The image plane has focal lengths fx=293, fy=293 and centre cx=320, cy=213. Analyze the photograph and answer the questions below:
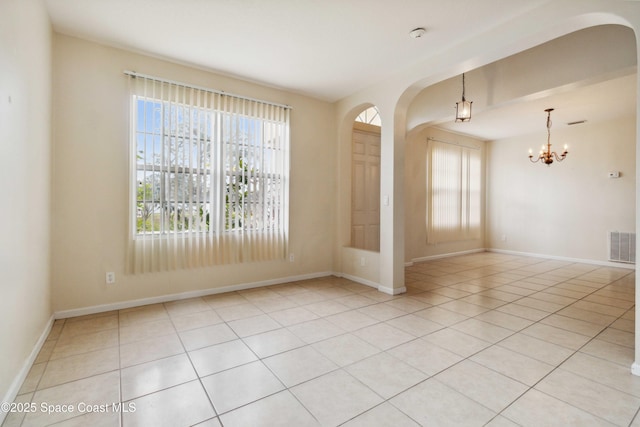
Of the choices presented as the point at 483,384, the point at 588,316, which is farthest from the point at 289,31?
the point at 588,316

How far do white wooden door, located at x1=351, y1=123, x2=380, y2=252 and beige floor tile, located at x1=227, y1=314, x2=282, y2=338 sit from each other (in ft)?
8.59

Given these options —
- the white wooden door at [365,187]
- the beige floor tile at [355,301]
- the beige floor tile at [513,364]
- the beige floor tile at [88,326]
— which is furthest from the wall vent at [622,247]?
the beige floor tile at [88,326]

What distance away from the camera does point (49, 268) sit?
9.41 feet

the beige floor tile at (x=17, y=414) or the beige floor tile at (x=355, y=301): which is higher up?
the beige floor tile at (x=355, y=301)

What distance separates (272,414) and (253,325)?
4.34 feet

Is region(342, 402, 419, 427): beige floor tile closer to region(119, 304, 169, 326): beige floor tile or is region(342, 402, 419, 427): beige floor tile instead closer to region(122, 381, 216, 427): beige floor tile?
region(122, 381, 216, 427): beige floor tile

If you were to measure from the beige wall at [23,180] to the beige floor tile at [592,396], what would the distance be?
332 centimetres

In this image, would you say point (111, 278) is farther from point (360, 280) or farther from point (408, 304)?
point (408, 304)

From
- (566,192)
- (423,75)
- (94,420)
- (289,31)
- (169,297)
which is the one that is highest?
(289,31)

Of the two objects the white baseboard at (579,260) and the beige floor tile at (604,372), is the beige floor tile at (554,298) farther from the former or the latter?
the white baseboard at (579,260)

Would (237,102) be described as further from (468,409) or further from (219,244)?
(468,409)

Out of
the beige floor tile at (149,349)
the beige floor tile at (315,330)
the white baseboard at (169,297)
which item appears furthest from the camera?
the white baseboard at (169,297)

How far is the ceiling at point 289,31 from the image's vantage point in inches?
99.9

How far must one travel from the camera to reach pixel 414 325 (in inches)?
116
